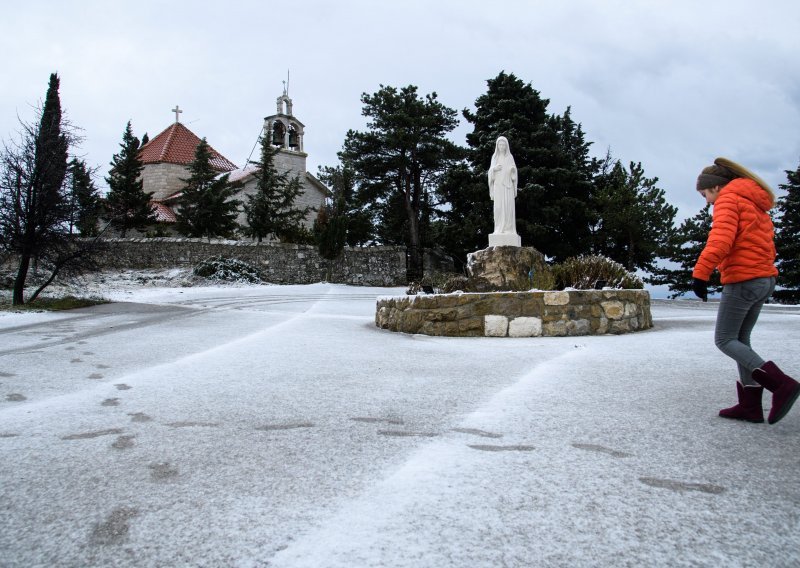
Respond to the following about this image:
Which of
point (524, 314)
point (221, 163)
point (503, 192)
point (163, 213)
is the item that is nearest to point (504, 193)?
point (503, 192)

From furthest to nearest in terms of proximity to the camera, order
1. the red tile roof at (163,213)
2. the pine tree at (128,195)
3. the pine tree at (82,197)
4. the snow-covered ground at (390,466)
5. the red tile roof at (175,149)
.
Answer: the red tile roof at (175,149) → the red tile roof at (163,213) → the pine tree at (128,195) → the pine tree at (82,197) → the snow-covered ground at (390,466)

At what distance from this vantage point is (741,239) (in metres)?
2.87

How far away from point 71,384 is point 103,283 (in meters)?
16.2

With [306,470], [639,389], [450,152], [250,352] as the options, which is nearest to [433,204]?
[450,152]

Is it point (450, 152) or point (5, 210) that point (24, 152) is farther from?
point (450, 152)

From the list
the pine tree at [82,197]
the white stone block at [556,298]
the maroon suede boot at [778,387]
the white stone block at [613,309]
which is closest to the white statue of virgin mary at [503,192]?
the white stone block at [613,309]

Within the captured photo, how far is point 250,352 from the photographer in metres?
5.66

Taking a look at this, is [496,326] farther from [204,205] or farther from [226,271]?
[204,205]

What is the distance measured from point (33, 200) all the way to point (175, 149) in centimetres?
2438

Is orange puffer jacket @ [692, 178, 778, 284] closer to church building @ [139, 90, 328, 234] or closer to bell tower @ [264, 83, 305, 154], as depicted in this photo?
church building @ [139, 90, 328, 234]

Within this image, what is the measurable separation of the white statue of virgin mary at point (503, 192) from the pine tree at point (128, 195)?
19.7 meters

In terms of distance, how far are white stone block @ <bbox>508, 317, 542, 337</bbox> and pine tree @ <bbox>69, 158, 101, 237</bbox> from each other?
10.8m

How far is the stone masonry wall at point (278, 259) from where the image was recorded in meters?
22.0

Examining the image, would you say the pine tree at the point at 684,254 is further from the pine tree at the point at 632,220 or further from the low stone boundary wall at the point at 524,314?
the low stone boundary wall at the point at 524,314
